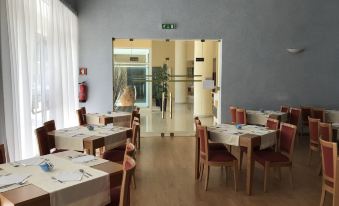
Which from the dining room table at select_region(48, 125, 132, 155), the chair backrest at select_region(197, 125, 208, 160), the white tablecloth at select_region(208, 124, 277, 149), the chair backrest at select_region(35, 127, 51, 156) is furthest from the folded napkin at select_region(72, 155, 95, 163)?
the white tablecloth at select_region(208, 124, 277, 149)

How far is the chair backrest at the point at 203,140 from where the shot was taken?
14.4 feet

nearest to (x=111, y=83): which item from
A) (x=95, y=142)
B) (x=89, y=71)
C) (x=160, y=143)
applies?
(x=89, y=71)

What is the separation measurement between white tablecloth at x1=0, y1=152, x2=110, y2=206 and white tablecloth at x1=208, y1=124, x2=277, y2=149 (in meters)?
2.24

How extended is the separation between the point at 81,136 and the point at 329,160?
304 centimetres

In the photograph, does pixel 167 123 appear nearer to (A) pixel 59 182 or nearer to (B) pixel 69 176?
(B) pixel 69 176

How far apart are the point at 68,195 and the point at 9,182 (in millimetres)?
493

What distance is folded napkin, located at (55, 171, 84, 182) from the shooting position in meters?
2.40

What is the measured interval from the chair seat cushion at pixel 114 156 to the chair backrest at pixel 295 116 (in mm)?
4327

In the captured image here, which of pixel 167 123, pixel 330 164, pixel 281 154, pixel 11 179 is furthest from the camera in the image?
pixel 167 123

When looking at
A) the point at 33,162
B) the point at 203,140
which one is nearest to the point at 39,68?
the point at 33,162

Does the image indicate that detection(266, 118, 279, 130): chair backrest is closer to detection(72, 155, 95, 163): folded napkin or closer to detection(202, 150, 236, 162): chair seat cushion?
detection(202, 150, 236, 162): chair seat cushion

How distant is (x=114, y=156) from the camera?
4293 millimetres

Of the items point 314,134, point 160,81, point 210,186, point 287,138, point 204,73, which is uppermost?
point 204,73

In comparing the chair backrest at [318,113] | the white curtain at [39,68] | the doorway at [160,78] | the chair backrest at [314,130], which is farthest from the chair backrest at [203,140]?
the doorway at [160,78]
